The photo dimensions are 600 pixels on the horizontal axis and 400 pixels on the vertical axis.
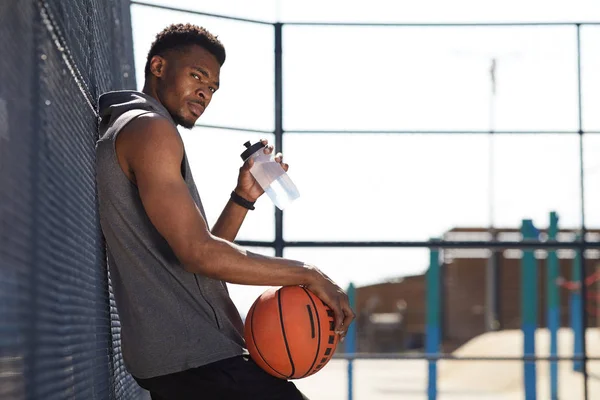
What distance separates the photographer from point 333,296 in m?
→ 2.34

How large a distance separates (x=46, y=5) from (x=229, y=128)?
3097 mm

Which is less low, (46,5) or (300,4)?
(300,4)

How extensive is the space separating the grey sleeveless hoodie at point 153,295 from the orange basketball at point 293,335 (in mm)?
74

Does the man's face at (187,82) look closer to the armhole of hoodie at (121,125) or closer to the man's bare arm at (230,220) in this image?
the armhole of hoodie at (121,125)

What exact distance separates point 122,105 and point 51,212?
538mm

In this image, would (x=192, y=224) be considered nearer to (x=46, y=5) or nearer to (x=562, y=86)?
(x=46, y=5)

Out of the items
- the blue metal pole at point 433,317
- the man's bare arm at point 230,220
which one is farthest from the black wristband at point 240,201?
the blue metal pole at point 433,317

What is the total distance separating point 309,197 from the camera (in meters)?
5.70

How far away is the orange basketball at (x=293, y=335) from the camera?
2389 mm

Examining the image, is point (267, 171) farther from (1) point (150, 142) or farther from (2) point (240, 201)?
(1) point (150, 142)

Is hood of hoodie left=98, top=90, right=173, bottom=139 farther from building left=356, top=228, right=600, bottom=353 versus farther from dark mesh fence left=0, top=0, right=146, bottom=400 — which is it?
building left=356, top=228, right=600, bottom=353

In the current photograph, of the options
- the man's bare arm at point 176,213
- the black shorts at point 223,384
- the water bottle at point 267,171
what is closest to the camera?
the man's bare arm at point 176,213

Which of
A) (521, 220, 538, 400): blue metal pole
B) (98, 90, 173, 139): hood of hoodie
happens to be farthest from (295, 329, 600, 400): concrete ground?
(98, 90, 173, 139): hood of hoodie

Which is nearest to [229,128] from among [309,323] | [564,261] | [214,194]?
[214,194]
